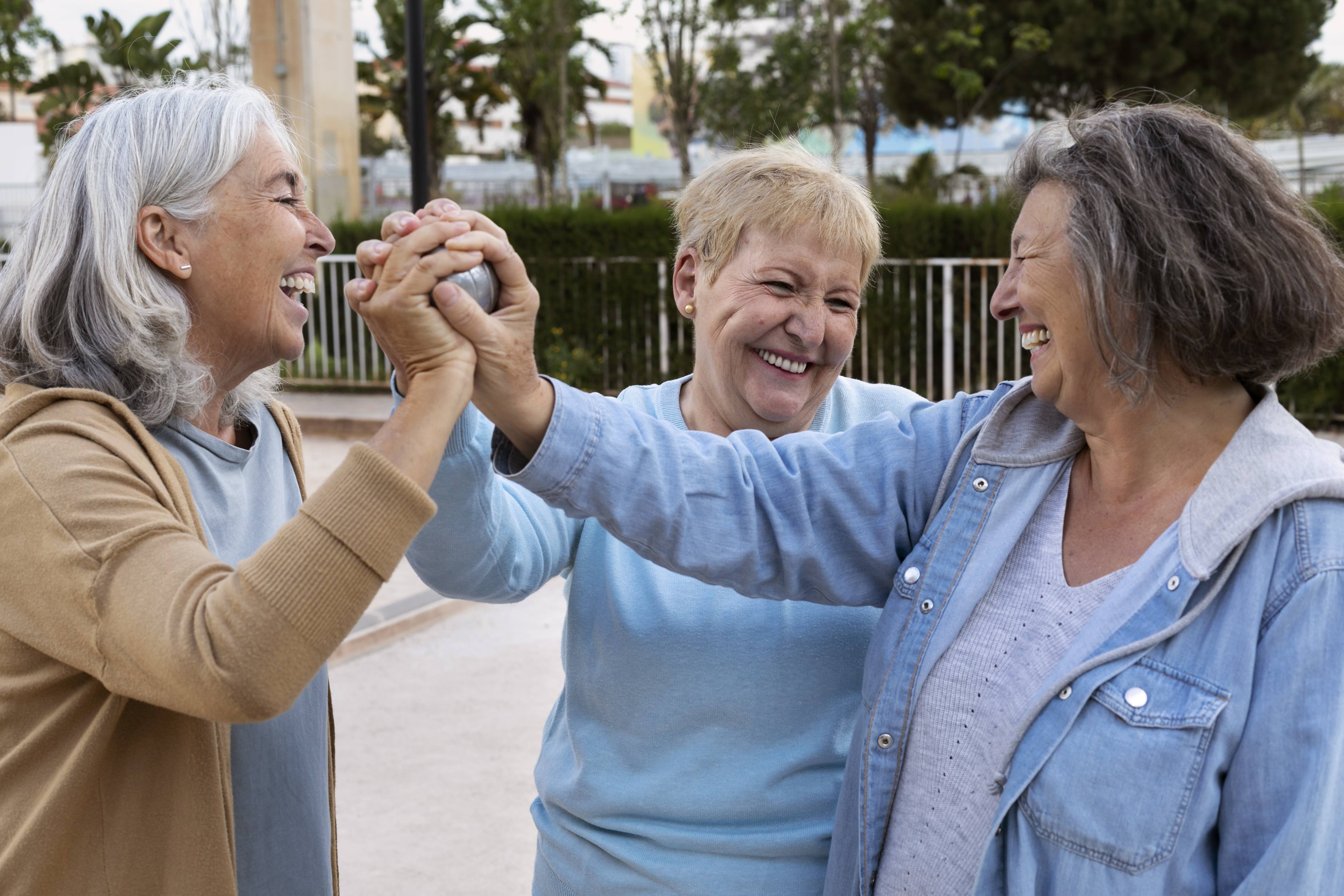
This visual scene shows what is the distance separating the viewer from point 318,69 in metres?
14.3

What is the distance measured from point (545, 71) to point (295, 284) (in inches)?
986

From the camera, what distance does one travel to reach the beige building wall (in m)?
14.1

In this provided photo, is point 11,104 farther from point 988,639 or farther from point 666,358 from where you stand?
point 988,639

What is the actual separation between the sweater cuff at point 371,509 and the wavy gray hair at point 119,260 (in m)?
0.51

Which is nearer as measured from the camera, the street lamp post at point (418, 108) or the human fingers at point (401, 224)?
the human fingers at point (401, 224)

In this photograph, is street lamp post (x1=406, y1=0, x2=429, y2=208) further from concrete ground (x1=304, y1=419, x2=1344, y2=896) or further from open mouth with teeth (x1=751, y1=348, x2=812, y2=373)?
open mouth with teeth (x1=751, y1=348, x2=812, y2=373)

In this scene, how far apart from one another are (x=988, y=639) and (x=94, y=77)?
25975 millimetres

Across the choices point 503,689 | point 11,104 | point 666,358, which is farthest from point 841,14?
point 11,104

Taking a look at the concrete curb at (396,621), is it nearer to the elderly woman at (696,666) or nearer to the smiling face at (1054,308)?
the elderly woman at (696,666)

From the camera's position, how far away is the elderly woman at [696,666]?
5.77ft

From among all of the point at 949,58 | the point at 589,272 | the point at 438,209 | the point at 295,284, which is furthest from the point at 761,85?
the point at 438,209

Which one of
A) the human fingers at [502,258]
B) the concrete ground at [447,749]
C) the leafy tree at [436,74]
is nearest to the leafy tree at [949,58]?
the leafy tree at [436,74]

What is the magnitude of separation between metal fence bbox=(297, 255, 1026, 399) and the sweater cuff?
730cm

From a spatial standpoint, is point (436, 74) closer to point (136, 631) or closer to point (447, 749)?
point (447, 749)
